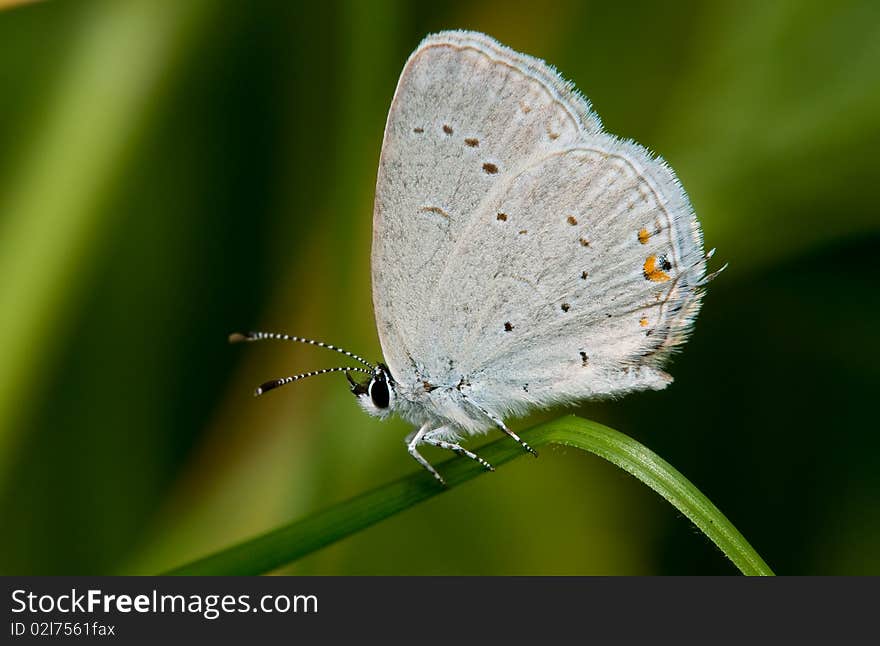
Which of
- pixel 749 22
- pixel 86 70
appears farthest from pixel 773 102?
pixel 86 70

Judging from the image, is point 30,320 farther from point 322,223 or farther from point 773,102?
point 773,102

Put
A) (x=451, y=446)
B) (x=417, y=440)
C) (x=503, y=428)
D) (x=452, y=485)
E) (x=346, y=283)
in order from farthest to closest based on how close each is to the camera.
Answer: (x=346, y=283), (x=417, y=440), (x=503, y=428), (x=451, y=446), (x=452, y=485)

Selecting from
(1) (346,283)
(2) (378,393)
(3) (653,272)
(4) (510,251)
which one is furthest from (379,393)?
(3) (653,272)

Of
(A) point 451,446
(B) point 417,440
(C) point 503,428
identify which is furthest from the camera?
(B) point 417,440

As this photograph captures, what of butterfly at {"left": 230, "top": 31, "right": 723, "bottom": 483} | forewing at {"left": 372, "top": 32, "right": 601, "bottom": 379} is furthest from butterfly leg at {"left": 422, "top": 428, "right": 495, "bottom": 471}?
forewing at {"left": 372, "top": 32, "right": 601, "bottom": 379}

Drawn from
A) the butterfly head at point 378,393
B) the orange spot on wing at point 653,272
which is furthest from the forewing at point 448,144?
the orange spot on wing at point 653,272

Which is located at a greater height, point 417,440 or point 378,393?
point 378,393

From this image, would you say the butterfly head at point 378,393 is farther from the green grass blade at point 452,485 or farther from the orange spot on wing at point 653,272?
the orange spot on wing at point 653,272

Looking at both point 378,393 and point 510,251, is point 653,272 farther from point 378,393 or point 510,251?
point 378,393
